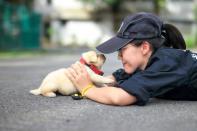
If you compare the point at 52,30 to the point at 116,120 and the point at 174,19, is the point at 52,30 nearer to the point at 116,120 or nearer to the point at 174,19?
the point at 174,19

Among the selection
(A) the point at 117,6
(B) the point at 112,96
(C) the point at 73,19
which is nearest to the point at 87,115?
(B) the point at 112,96

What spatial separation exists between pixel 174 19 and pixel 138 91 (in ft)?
95.5

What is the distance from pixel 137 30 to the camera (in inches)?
160

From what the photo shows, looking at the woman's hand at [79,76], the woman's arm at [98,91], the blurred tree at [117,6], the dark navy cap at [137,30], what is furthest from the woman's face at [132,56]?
the blurred tree at [117,6]

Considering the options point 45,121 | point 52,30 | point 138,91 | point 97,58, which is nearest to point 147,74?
point 138,91

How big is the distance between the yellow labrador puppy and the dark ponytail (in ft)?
1.78

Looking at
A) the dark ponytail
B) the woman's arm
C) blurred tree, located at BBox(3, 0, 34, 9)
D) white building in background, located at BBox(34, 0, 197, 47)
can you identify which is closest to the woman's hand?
the woman's arm

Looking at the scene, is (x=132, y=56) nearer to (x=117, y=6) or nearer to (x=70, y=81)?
(x=70, y=81)

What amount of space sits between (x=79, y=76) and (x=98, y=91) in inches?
9.5

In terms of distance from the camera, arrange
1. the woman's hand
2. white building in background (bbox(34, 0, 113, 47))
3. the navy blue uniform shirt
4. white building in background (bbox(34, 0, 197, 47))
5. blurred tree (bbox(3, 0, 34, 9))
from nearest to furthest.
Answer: the navy blue uniform shirt < the woman's hand < blurred tree (bbox(3, 0, 34, 9)) < white building in background (bbox(34, 0, 197, 47)) < white building in background (bbox(34, 0, 113, 47))

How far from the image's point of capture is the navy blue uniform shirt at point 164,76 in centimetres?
397

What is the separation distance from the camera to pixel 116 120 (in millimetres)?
3488

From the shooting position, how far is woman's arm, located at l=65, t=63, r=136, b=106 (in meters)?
3.99

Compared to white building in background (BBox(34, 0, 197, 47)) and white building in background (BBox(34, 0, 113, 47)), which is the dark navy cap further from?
white building in background (BBox(34, 0, 113, 47))
